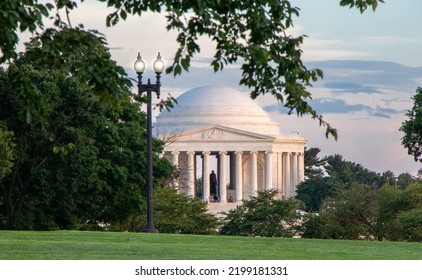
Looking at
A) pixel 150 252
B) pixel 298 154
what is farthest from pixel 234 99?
pixel 150 252

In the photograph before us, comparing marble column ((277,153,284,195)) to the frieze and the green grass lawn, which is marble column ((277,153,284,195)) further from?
the green grass lawn

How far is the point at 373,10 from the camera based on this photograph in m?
17.2

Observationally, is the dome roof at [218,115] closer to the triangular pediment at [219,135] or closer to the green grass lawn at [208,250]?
the triangular pediment at [219,135]

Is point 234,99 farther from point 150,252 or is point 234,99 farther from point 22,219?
point 150,252

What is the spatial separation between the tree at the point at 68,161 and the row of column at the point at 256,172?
318ft

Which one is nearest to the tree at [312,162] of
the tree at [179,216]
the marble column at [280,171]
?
the marble column at [280,171]

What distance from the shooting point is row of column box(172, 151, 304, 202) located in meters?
150

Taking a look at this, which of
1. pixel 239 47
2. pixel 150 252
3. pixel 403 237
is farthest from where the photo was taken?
pixel 403 237

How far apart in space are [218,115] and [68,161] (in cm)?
11134

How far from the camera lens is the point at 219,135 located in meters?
151

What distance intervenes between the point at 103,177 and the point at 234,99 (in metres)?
113

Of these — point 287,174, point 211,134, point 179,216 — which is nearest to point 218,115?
point 211,134

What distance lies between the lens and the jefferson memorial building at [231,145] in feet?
493

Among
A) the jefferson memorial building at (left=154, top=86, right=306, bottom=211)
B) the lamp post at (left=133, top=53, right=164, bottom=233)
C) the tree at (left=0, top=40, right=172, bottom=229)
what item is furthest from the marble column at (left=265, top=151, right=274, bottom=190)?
the lamp post at (left=133, top=53, right=164, bottom=233)
